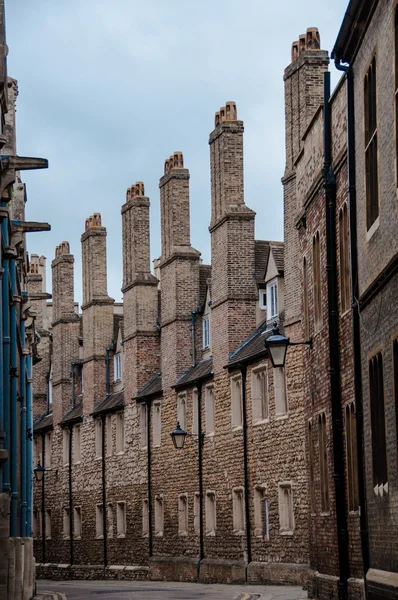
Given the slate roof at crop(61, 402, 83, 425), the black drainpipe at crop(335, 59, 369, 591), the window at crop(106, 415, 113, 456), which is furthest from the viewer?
the slate roof at crop(61, 402, 83, 425)

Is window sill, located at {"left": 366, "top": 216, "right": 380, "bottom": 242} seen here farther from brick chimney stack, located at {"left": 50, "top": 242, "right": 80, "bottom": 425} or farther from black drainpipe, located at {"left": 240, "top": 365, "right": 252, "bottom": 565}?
brick chimney stack, located at {"left": 50, "top": 242, "right": 80, "bottom": 425}

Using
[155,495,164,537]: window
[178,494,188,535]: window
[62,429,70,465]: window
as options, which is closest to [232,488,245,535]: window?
[178,494,188,535]: window

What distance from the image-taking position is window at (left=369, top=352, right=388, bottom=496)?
1611 centimetres

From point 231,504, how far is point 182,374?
7.58 meters

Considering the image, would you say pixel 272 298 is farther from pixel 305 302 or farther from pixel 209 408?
pixel 305 302

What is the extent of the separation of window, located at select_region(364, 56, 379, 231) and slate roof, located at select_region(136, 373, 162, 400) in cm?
3090

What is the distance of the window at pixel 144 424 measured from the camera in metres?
49.1

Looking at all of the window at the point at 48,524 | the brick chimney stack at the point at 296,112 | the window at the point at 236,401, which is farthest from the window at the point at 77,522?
the brick chimney stack at the point at 296,112

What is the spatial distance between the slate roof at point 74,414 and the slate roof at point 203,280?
1158 cm

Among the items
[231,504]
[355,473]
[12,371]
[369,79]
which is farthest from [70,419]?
[369,79]

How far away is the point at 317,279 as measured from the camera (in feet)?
76.7

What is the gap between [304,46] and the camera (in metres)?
36.1

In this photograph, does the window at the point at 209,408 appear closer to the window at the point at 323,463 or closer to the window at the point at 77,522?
the window at the point at 77,522

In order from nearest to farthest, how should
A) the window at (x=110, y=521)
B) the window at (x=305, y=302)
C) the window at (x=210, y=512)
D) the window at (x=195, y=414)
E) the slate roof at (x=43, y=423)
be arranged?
1. the window at (x=305, y=302)
2. the window at (x=210, y=512)
3. the window at (x=195, y=414)
4. the window at (x=110, y=521)
5. the slate roof at (x=43, y=423)
